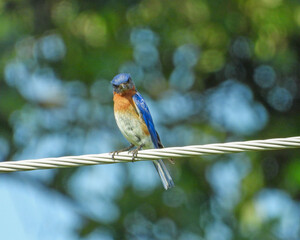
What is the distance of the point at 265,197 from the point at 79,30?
13.0 ft

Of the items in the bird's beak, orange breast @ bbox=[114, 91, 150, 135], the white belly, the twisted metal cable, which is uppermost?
the bird's beak

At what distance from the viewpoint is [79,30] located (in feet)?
33.7

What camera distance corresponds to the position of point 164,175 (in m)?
6.66

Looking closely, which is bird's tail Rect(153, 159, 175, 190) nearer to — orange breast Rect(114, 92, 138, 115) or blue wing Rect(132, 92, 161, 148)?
blue wing Rect(132, 92, 161, 148)

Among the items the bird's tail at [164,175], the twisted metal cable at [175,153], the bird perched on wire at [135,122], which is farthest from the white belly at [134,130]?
the twisted metal cable at [175,153]

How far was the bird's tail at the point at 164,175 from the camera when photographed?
261 inches

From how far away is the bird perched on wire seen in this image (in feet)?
22.1

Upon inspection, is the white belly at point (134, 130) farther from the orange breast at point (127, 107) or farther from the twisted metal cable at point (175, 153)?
the twisted metal cable at point (175, 153)

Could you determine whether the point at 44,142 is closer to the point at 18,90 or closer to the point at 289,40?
the point at 18,90

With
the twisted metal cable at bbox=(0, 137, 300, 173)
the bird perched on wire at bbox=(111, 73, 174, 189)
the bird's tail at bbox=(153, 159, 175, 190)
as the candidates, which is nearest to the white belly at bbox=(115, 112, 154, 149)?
the bird perched on wire at bbox=(111, 73, 174, 189)

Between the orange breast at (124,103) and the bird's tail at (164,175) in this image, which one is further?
the orange breast at (124,103)

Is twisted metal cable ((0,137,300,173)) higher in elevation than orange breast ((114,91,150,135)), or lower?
lower

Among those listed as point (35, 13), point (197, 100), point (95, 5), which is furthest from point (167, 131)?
point (35, 13)

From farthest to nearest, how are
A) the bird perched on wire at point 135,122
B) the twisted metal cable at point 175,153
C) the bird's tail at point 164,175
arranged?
the bird perched on wire at point 135,122 → the bird's tail at point 164,175 → the twisted metal cable at point 175,153
